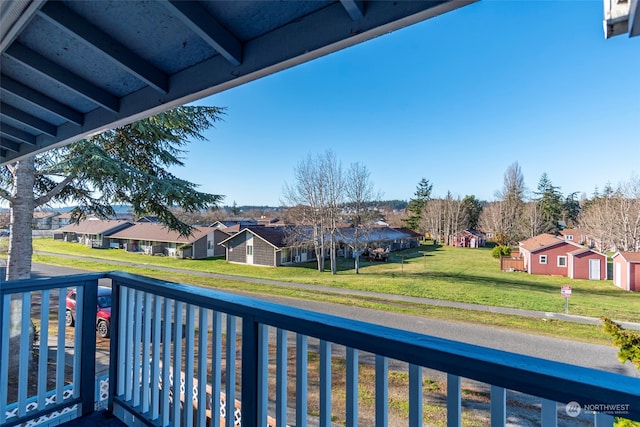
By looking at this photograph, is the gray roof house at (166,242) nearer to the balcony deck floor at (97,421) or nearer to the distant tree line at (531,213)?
the balcony deck floor at (97,421)

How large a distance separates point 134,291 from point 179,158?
18.1 ft

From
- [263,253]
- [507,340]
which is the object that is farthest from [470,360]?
[263,253]

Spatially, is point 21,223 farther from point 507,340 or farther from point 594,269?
point 594,269

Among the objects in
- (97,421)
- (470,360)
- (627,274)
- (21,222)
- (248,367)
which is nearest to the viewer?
(470,360)

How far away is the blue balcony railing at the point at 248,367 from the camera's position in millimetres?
667

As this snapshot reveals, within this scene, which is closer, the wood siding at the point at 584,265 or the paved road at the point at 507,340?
the paved road at the point at 507,340

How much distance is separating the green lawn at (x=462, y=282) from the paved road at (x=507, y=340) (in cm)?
342

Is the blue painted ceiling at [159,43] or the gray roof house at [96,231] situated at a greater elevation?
the blue painted ceiling at [159,43]

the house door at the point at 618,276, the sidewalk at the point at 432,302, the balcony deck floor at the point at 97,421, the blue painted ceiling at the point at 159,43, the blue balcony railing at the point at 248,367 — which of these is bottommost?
the sidewalk at the point at 432,302

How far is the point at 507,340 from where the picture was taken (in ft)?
25.5

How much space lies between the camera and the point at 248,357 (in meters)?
1.22

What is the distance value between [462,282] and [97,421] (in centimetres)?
1637

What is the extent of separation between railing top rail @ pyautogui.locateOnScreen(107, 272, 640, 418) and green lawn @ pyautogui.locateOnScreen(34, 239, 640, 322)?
12.6 m

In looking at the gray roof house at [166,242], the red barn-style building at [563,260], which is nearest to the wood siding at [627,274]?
the red barn-style building at [563,260]
